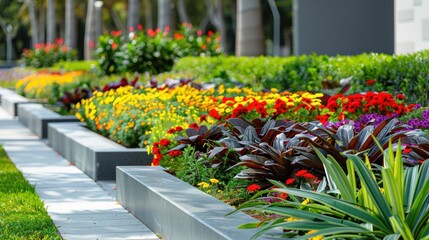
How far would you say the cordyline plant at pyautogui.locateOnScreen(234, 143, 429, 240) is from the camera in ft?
18.4

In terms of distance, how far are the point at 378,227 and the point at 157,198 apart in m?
2.69

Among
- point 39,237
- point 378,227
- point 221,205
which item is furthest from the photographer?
point 39,237

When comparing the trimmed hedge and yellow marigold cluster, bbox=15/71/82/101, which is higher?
the trimmed hedge

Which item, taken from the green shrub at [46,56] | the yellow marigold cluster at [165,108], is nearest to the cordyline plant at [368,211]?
the yellow marigold cluster at [165,108]

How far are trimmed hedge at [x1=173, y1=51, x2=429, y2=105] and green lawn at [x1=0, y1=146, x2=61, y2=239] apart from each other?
4745 millimetres

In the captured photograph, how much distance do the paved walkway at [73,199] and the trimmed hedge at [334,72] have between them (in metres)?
3.77

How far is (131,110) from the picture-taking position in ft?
43.7

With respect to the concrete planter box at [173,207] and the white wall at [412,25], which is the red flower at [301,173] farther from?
the white wall at [412,25]

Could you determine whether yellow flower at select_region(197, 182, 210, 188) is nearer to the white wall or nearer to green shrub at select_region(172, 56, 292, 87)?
green shrub at select_region(172, 56, 292, 87)

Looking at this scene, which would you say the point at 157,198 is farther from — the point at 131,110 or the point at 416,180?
the point at 131,110

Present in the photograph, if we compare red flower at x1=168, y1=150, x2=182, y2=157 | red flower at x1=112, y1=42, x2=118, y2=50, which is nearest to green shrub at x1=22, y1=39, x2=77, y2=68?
red flower at x1=112, y1=42, x2=118, y2=50

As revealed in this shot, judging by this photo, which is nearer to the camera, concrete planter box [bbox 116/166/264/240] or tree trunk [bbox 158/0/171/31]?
concrete planter box [bbox 116/166/264/240]

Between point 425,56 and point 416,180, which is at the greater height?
point 425,56

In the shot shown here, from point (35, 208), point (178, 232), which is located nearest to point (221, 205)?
point (178, 232)
